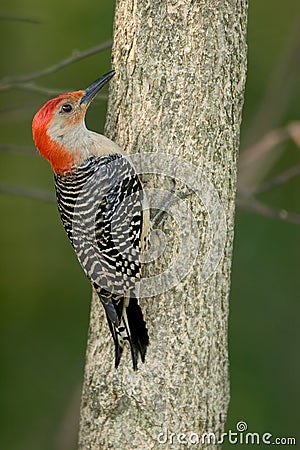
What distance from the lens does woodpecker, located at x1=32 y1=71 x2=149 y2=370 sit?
306cm

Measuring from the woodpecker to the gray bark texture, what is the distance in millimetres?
90

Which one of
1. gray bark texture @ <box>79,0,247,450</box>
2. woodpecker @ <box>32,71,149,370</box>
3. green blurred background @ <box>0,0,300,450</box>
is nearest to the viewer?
gray bark texture @ <box>79,0,247,450</box>

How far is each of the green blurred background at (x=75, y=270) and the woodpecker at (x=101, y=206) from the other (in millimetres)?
2858

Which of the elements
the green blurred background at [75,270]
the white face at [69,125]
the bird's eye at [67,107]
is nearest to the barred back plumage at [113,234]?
the white face at [69,125]

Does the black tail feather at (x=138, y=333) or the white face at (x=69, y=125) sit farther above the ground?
the white face at (x=69, y=125)

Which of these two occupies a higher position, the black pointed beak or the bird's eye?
the black pointed beak

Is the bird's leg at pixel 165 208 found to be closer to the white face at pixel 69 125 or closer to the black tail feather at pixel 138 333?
the black tail feather at pixel 138 333

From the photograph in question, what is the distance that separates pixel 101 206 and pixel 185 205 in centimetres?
39

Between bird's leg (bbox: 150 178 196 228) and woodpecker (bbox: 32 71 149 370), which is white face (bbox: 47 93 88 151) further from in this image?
bird's leg (bbox: 150 178 196 228)

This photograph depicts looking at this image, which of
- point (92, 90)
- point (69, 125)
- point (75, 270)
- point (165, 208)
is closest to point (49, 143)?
point (69, 125)

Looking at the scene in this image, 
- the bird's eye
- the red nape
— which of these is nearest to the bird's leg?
the red nape

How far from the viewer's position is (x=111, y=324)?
3016mm

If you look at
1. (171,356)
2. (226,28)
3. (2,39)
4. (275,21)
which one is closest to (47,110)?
(226,28)

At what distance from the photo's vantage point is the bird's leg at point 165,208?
3.00m
